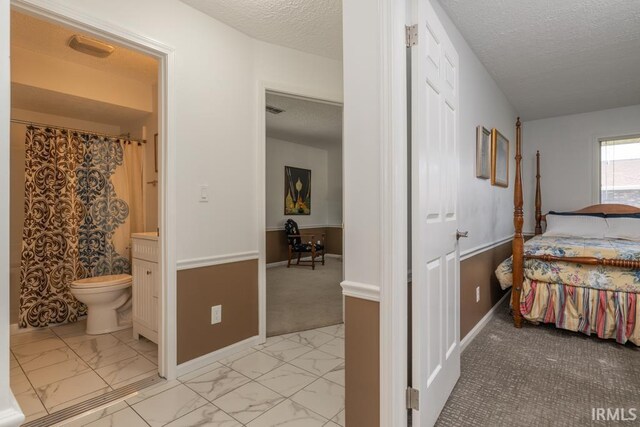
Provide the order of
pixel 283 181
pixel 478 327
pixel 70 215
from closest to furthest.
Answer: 1. pixel 478 327
2. pixel 70 215
3. pixel 283 181

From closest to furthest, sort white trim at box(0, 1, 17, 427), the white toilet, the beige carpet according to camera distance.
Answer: white trim at box(0, 1, 17, 427)
the white toilet
the beige carpet

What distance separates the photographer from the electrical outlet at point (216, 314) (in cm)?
223

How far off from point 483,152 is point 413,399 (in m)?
2.17

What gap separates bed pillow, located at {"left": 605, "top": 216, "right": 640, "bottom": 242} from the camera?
3371mm

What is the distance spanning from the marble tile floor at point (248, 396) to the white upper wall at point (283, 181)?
4012mm

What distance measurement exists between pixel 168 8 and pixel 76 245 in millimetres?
2210

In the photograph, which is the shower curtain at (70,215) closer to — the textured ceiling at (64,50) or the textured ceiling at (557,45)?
the textured ceiling at (64,50)

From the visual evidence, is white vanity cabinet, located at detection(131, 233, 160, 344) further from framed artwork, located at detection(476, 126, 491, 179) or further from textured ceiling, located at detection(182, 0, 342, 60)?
framed artwork, located at detection(476, 126, 491, 179)

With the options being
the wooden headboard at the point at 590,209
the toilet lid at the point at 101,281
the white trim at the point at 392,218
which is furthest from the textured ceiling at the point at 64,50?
the wooden headboard at the point at 590,209

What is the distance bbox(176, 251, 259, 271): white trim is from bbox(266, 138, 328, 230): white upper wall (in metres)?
3.67

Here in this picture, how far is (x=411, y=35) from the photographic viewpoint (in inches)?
53.2

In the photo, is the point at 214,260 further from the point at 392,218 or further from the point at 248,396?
the point at 392,218

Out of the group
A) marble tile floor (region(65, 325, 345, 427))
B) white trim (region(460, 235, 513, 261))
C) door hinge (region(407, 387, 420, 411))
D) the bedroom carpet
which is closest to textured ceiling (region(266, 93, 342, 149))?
white trim (region(460, 235, 513, 261))

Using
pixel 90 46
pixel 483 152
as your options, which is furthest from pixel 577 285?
pixel 90 46
